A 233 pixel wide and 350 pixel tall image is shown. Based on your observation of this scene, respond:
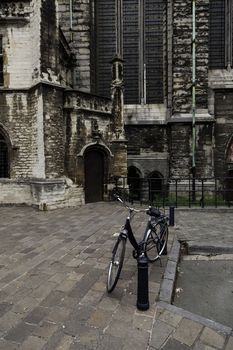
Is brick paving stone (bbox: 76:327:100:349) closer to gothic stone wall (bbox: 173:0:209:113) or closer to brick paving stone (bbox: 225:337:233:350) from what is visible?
brick paving stone (bbox: 225:337:233:350)

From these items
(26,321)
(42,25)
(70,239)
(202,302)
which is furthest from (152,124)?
(26,321)

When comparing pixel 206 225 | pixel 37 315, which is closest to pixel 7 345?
pixel 37 315

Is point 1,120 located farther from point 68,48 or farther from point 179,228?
point 179,228

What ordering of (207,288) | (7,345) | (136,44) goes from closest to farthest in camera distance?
1. (7,345)
2. (207,288)
3. (136,44)

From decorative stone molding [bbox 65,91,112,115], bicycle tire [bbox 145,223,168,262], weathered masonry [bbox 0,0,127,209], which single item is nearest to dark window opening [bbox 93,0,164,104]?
decorative stone molding [bbox 65,91,112,115]

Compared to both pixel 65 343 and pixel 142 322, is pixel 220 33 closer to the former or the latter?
pixel 142 322

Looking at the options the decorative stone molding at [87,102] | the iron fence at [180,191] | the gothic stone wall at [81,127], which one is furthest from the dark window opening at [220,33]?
the gothic stone wall at [81,127]

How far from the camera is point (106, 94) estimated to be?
52.3ft

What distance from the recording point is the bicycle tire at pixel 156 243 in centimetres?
502

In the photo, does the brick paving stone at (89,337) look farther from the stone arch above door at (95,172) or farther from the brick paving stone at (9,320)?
the stone arch above door at (95,172)

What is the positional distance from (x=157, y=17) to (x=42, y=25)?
7403 millimetres

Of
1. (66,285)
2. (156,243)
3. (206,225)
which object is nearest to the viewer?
(66,285)

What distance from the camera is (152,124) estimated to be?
15047 mm

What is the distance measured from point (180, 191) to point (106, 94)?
6.52m
